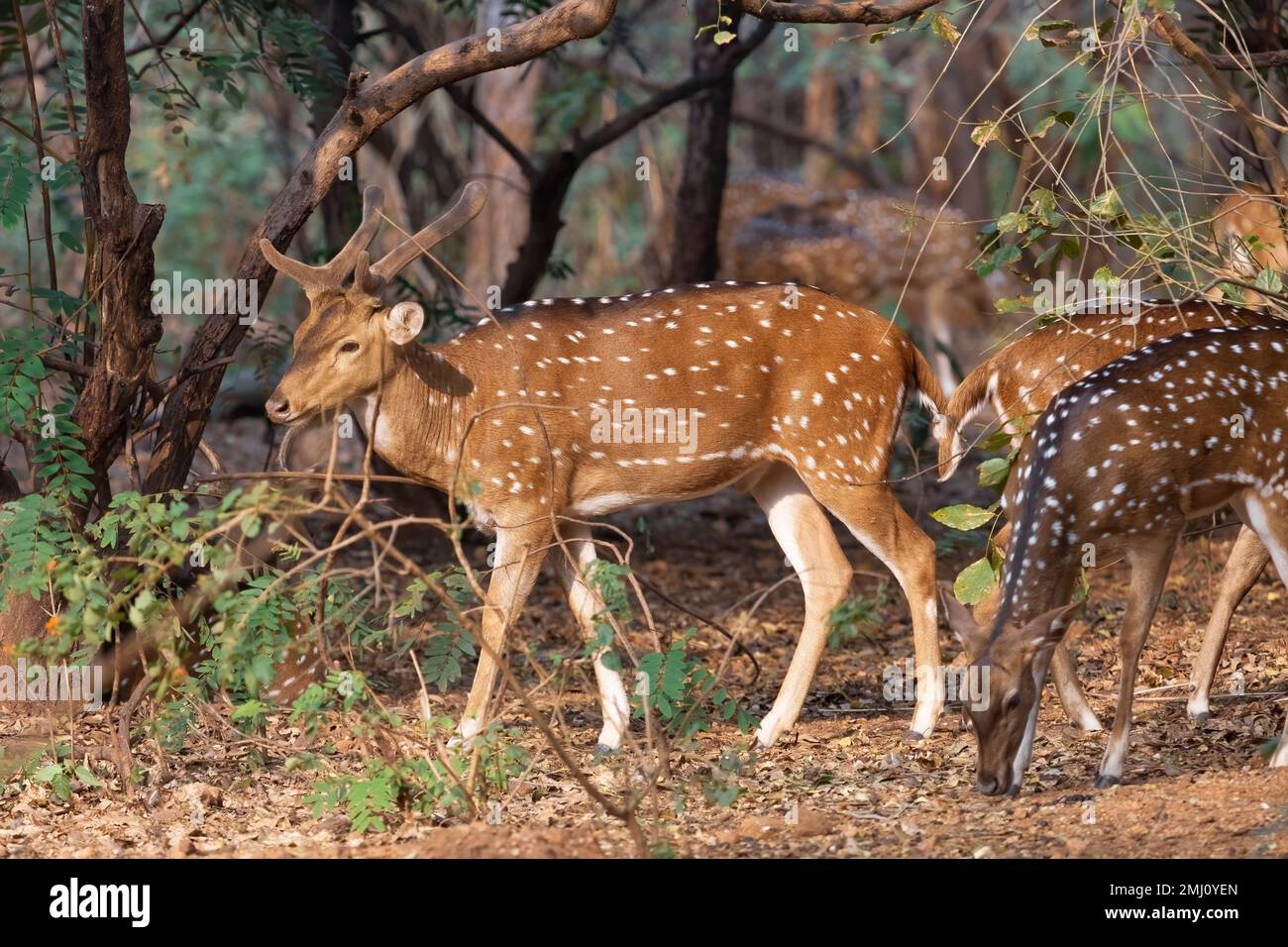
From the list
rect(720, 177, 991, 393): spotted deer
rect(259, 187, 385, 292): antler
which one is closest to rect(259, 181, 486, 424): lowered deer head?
rect(259, 187, 385, 292): antler

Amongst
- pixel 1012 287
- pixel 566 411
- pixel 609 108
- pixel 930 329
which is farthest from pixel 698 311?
pixel 609 108

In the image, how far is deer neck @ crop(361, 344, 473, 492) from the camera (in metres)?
7.26

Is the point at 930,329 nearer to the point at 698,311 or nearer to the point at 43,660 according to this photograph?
the point at 698,311

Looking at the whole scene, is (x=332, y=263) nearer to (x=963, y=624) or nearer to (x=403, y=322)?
(x=403, y=322)

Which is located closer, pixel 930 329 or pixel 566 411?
pixel 566 411

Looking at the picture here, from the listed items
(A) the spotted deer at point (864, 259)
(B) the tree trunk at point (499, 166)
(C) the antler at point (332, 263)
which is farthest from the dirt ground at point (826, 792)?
(A) the spotted deer at point (864, 259)

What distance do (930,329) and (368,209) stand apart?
9959 mm

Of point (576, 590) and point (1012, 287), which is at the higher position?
point (1012, 287)

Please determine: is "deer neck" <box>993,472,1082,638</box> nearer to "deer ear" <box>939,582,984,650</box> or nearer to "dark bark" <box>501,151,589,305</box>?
"deer ear" <box>939,582,984,650</box>

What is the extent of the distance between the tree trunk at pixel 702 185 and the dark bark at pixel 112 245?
5885mm

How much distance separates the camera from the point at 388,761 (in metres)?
5.48

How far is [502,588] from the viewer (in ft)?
23.2

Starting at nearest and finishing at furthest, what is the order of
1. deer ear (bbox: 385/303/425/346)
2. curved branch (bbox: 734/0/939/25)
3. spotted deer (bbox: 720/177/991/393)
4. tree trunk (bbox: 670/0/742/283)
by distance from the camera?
curved branch (bbox: 734/0/939/25) → deer ear (bbox: 385/303/425/346) → tree trunk (bbox: 670/0/742/283) → spotted deer (bbox: 720/177/991/393)
